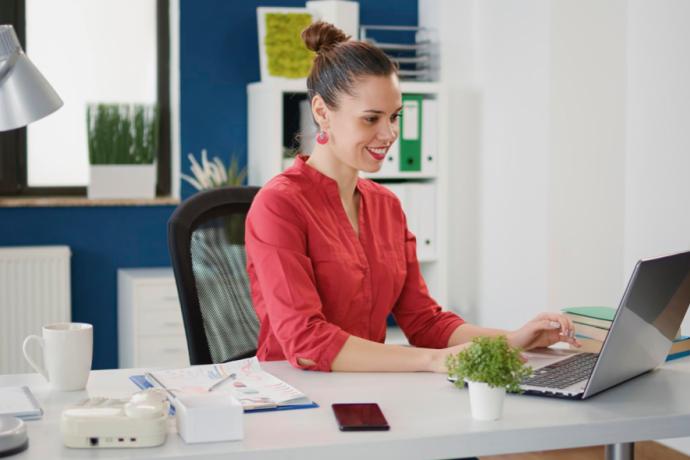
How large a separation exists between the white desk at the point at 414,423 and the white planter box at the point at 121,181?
2.58m

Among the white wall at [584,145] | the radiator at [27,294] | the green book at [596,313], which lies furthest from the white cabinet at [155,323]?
the green book at [596,313]

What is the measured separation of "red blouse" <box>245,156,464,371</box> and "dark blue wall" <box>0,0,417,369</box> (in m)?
2.26

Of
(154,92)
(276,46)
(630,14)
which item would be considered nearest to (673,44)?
(630,14)

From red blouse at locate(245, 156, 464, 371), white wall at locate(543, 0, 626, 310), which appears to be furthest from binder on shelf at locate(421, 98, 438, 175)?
red blouse at locate(245, 156, 464, 371)

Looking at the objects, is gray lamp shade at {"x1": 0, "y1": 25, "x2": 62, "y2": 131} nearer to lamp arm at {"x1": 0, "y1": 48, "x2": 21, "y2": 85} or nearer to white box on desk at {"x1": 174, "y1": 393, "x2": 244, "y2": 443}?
lamp arm at {"x1": 0, "y1": 48, "x2": 21, "y2": 85}

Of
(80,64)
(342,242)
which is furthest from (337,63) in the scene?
(80,64)

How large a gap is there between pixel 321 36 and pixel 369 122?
0.25m

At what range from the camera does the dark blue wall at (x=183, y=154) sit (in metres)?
4.25

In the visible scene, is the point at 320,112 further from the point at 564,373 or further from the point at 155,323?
the point at 155,323

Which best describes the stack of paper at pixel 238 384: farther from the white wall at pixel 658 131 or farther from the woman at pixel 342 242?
the white wall at pixel 658 131

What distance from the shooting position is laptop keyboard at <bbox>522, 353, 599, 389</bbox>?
1599 mm

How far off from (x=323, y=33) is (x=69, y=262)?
228 cm

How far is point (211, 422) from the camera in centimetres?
129

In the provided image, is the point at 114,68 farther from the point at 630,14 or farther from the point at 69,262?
the point at 630,14
